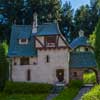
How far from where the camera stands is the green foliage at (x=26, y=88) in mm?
48281

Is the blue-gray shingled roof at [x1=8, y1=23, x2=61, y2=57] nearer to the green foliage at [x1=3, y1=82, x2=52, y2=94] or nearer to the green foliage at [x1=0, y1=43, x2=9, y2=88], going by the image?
the green foliage at [x1=0, y1=43, x2=9, y2=88]

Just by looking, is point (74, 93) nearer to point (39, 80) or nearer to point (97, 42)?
point (39, 80)

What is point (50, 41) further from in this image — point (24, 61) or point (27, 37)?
point (24, 61)

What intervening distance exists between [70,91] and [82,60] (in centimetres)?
1050

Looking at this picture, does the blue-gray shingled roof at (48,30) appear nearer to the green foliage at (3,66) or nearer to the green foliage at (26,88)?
the green foliage at (3,66)

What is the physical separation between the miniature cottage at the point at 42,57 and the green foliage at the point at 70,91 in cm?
140

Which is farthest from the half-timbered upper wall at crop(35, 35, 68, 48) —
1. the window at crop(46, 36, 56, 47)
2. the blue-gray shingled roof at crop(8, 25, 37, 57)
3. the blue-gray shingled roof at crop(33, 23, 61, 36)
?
the blue-gray shingled roof at crop(8, 25, 37, 57)

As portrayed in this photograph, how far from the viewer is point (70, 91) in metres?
47.3

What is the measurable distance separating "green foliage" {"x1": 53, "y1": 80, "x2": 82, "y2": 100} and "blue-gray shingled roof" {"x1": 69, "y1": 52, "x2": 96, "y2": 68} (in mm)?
3731

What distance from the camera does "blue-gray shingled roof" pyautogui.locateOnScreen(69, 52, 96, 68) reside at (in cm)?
5634

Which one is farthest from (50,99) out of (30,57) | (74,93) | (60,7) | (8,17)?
(60,7)

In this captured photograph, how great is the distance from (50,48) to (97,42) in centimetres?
2324

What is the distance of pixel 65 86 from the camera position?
5219cm

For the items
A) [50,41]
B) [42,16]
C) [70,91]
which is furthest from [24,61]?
[42,16]
